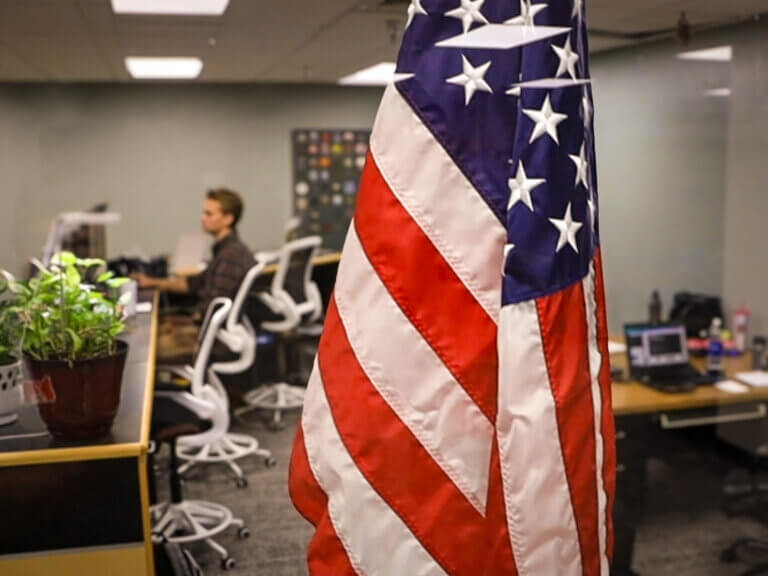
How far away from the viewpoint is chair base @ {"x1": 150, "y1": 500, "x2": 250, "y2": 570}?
3469mm

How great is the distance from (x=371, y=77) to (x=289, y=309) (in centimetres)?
249

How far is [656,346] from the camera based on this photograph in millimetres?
3998

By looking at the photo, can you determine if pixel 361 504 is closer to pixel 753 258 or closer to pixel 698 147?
pixel 753 258

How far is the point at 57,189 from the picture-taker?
7668 mm

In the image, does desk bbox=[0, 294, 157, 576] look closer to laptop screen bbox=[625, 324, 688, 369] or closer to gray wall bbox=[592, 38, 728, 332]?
laptop screen bbox=[625, 324, 688, 369]

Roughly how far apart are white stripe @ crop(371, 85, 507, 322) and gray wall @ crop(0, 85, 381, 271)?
20.5 feet

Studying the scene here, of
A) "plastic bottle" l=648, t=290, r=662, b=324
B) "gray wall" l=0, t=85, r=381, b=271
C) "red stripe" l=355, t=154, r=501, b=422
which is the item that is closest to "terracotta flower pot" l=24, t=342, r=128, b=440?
"red stripe" l=355, t=154, r=501, b=422

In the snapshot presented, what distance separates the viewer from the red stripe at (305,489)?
70.1 inches

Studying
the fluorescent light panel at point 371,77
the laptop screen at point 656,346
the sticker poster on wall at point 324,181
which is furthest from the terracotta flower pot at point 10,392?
the sticker poster on wall at point 324,181

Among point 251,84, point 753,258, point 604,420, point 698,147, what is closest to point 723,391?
point 753,258

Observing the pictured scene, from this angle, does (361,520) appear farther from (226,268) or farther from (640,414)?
(226,268)

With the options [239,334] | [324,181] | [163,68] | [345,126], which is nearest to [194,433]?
[239,334]

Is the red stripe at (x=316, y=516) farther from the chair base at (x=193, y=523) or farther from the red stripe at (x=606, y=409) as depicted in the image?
the chair base at (x=193, y=523)

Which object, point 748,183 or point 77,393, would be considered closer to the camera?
point 77,393
